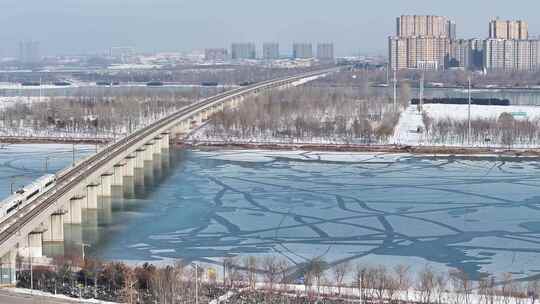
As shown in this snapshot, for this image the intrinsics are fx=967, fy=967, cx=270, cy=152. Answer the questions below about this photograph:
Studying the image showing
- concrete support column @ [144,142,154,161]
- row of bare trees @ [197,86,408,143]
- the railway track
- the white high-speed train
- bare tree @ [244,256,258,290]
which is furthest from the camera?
row of bare trees @ [197,86,408,143]

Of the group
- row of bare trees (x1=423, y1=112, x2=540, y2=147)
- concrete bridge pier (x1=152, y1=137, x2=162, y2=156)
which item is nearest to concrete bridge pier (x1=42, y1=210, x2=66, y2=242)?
concrete bridge pier (x1=152, y1=137, x2=162, y2=156)

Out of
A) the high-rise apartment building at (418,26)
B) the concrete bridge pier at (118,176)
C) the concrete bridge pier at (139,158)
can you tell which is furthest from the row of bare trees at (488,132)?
the high-rise apartment building at (418,26)

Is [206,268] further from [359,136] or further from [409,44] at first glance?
[409,44]

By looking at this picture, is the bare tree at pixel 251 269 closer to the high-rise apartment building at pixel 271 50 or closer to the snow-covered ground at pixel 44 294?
the snow-covered ground at pixel 44 294

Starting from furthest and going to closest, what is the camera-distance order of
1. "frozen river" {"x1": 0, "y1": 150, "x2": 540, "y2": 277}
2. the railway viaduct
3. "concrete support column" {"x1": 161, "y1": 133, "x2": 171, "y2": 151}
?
"concrete support column" {"x1": 161, "y1": 133, "x2": 171, "y2": 151}, "frozen river" {"x1": 0, "y1": 150, "x2": 540, "y2": 277}, the railway viaduct

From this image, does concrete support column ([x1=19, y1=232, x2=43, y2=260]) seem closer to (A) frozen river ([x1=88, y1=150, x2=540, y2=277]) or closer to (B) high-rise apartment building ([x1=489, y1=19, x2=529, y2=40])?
(A) frozen river ([x1=88, y1=150, x2=540, y2=277])

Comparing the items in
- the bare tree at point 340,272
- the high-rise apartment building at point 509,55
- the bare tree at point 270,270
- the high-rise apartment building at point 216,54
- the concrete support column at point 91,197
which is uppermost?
the high-rise apartment building at point 216,54

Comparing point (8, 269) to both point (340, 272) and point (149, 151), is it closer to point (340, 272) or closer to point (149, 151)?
point (340, 272)
